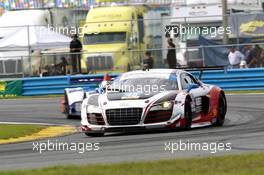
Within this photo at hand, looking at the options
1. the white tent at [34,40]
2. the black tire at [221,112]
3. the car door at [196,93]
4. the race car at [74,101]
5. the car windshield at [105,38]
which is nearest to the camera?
the car door at [196,93]

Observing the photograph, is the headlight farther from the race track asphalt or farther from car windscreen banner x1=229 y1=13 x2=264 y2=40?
car windscreen banner x1=229 y1=13 x2=264 y2=40

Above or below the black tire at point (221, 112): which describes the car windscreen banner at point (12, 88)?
below

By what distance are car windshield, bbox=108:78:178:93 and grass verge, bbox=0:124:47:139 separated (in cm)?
215

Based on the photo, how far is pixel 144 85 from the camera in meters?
16.2

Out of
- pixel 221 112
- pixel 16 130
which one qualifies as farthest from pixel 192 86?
pixel 16 130

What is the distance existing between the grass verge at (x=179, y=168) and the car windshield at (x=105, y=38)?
23.6 m

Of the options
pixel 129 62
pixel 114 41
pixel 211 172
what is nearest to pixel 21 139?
pixel 211 172

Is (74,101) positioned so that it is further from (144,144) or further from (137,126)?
(144,144)

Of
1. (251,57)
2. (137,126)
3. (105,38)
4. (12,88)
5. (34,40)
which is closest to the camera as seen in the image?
(137,126)

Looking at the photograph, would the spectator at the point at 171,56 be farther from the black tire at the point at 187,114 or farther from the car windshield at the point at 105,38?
the black tire at the point at 187,114

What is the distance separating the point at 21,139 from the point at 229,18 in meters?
17.7

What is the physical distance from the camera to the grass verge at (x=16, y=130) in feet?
55.5

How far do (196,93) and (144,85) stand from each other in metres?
1.05

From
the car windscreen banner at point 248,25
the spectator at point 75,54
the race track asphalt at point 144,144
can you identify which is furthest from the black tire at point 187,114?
the car windscreen banner at point 248,25
